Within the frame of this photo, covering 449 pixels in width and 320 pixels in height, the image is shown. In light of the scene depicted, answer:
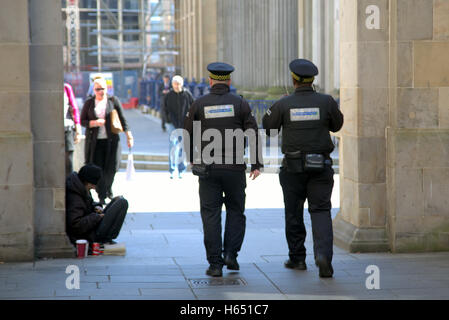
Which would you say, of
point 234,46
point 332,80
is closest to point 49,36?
point 332,80

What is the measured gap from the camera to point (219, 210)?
7688 millimetres

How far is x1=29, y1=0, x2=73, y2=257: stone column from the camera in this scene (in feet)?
27.4

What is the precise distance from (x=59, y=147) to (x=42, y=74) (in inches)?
26.2

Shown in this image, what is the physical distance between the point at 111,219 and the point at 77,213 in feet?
1.17

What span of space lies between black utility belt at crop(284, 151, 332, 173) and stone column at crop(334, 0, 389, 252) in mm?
1256

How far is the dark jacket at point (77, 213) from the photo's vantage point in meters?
8.60

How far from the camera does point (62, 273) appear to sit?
7676 millimetres

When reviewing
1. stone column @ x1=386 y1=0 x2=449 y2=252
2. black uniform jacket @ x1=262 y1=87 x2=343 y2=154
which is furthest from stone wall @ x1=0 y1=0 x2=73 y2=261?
stone column @ x1=386 y1=0 x2=449 y2=252

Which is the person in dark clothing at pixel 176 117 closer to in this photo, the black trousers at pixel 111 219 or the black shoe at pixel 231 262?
the black trousers at pixel 111 219

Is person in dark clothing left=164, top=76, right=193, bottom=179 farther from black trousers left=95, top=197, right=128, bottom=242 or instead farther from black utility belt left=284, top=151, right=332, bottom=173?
black utility belt left=284, top=151, right=332, bottom=173

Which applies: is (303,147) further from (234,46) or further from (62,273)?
(234,46)

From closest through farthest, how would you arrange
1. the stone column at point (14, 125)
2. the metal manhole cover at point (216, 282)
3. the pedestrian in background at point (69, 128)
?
the metal manhole cover at point (216, 282) → the stone column at point (14, 125) → the pedestrian in background at point (69, 128)

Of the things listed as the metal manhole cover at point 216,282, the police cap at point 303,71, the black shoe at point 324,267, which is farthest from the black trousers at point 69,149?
the black shoe at point 324,267
